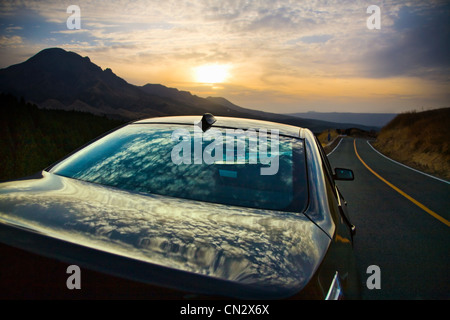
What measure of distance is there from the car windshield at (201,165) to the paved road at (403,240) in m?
2.02

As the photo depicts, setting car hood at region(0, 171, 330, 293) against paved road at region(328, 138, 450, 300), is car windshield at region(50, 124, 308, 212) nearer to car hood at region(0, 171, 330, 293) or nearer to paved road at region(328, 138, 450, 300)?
car hood at region(0, 171, 330, 293)

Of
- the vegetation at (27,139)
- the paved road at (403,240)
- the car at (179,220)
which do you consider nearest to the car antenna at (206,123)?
the car at (179,220)

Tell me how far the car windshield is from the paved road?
6.64 ft

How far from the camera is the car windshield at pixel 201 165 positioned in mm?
1983

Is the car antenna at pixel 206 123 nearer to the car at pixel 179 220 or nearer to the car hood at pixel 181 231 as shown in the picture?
the car at pixel 179 220

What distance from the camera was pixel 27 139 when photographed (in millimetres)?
8906

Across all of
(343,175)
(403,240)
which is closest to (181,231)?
(343,175)

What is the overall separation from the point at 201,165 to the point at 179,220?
75cm

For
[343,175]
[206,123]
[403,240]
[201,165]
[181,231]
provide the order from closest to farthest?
[181,231], [201,165], [206,123], [343,175], [403,240]

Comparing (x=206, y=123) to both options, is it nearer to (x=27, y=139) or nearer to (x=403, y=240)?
(x=403, y=240)

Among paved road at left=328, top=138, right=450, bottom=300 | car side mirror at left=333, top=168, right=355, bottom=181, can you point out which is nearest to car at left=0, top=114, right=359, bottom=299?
car side mirror at left=333, top=168, right=355, bottom=181

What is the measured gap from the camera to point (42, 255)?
1070 mm
